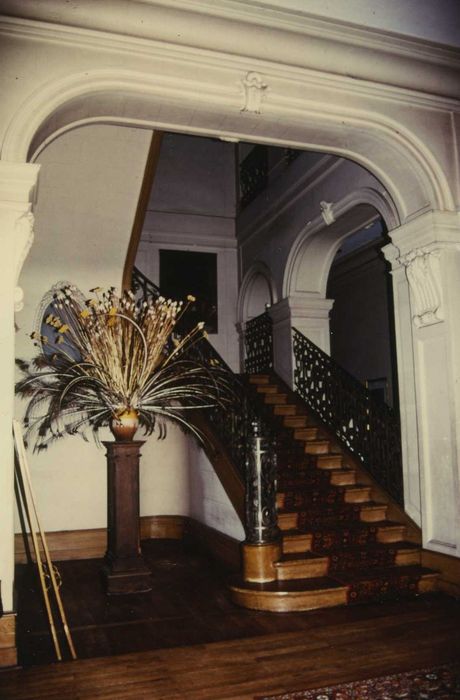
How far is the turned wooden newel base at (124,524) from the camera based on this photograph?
209 inches

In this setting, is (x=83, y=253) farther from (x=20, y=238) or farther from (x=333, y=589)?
(x=333, y=589)

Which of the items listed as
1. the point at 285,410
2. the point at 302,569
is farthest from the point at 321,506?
the point at 285,410

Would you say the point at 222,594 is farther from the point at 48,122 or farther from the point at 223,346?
the point at 223,346

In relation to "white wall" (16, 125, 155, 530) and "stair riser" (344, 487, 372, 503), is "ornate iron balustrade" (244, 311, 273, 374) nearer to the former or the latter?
"white wall" (16, 125, 155, 530)

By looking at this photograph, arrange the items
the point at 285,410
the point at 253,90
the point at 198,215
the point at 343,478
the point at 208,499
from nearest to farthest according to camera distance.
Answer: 1. the point at 253,90
2. the point at 343,478
3. the point at 208,499
4. the point at 285,410
5. the point at 198,215

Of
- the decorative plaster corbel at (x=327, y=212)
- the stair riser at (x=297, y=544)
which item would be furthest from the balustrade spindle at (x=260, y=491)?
the decorative plaster corbel at (x=327, y=212)

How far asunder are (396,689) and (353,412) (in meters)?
4.20

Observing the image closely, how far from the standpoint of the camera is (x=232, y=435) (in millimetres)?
6293

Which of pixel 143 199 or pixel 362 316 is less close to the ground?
pixel 143 199

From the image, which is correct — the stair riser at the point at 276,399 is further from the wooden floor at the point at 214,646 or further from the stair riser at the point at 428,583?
the stair riser at the point at 428,583

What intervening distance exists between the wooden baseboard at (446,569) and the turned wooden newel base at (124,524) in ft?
7.81

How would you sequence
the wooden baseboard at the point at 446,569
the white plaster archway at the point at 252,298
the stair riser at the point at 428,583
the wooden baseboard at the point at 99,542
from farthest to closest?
the white plaster archway at the point at 252,298 < the wooden baseboard at the point at 99,542 < the stair riser at the point at 428,583 < the wooden baseboard at the point at 446,569

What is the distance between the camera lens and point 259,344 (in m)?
10.3

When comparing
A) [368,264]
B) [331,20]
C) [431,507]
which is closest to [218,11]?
[331,20]
